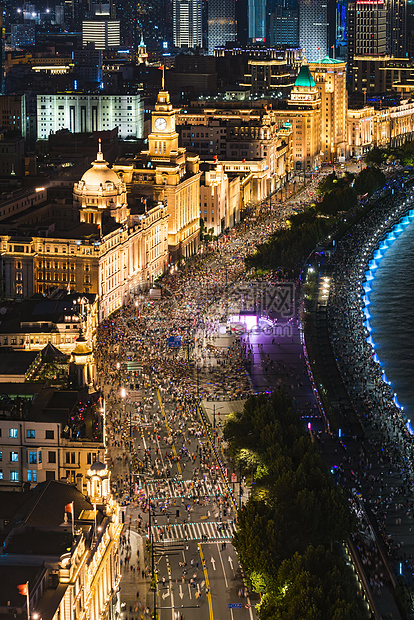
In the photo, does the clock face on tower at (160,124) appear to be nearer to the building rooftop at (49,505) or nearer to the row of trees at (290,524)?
the row of trees at (290,524)

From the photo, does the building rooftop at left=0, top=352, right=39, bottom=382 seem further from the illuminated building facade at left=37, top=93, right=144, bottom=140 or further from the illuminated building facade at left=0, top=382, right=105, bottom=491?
the illuminated building facade at left=37, top=93, right=144, bottom=140

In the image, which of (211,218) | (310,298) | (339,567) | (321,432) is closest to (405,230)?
(211,218)

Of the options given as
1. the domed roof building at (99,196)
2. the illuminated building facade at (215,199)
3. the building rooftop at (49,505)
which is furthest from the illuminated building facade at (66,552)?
the illuminated building facade at (215,199)

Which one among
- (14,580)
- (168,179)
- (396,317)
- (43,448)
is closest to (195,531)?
(43,448)

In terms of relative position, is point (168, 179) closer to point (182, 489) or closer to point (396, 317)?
point (396, 317)

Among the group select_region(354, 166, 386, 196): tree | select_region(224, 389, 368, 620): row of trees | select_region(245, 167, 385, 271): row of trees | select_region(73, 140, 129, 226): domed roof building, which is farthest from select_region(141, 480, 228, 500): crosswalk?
select_region(354, 166, 386, 196): tree

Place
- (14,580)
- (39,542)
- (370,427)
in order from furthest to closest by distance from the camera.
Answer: (370,427)
(39,542)
(14,580)
